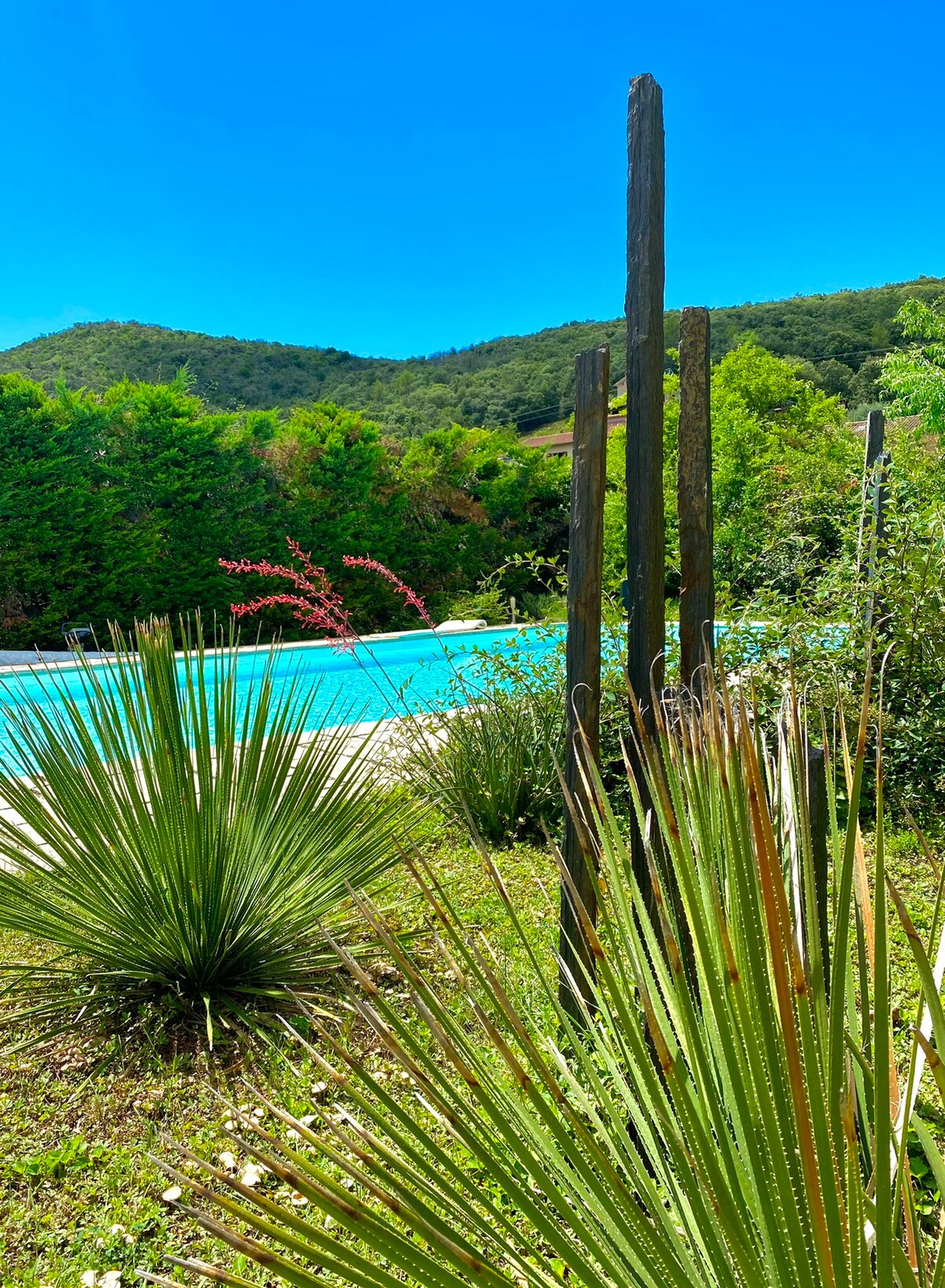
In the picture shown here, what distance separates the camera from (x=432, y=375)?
3734cm

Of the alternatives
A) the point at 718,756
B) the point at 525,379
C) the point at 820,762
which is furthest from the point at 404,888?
the point at 525,379

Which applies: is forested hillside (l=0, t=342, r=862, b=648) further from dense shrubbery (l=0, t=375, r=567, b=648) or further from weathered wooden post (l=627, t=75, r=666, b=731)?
weathered wooden post (l=627, t=75, r=666, b=731)

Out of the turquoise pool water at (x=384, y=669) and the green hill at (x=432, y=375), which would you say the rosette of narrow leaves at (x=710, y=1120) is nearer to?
the turquoise pool water at (x=384, y=669)

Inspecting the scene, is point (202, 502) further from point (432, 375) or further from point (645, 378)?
point (432, 375)

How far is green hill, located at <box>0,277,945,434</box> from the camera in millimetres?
28859

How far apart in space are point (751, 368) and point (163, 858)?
19.9m

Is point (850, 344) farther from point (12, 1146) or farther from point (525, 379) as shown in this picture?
point (12, 1146)

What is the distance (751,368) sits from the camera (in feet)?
63.3

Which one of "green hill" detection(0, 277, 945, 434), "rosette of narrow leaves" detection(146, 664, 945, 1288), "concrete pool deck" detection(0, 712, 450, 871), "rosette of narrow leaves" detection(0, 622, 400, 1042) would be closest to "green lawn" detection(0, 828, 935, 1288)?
"rosette of narrow leaves" detection(0, 622, 400, 1042)

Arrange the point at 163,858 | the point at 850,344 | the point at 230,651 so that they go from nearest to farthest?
the point at 163,858 → the point at 230,651 → the point at 850,344

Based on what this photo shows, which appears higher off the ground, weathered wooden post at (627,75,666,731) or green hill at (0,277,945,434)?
green hill at (0,277,945,434)

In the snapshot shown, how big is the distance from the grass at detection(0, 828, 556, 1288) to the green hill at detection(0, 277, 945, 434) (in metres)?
25.2

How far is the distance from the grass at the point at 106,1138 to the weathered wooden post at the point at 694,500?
3.38 feet

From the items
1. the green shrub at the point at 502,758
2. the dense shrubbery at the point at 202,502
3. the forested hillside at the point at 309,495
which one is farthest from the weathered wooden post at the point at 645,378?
the dense shrubbery at the point at 202,502
